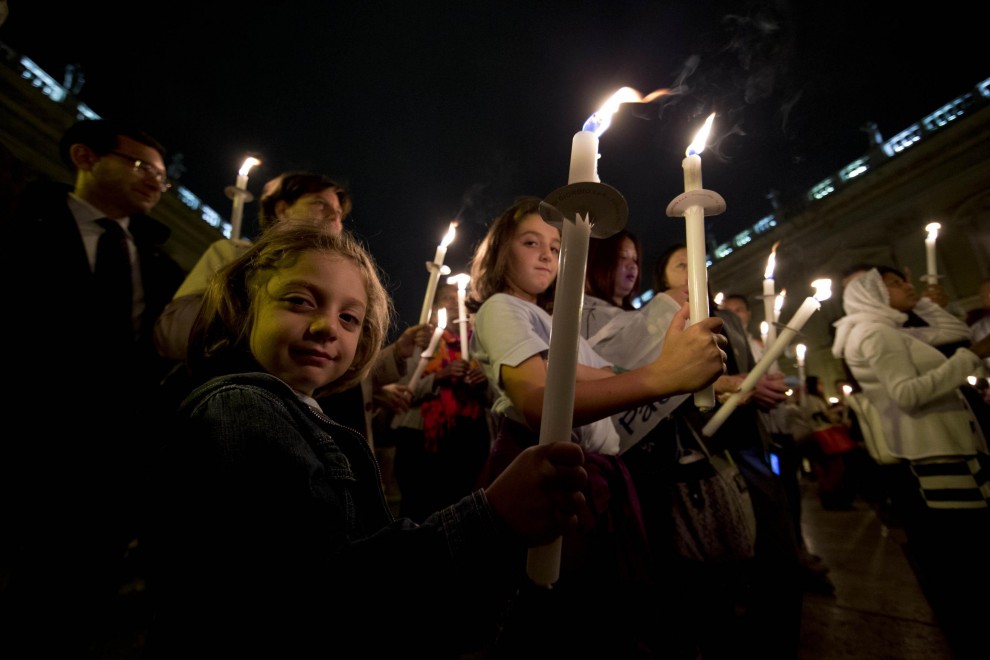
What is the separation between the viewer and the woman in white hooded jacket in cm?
236

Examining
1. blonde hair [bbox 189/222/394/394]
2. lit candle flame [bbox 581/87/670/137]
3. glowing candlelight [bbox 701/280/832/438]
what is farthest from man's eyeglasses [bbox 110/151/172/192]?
glowing candlelight [bbox 701/280/832/438]

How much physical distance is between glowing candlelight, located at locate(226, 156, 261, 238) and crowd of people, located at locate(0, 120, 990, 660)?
11cm

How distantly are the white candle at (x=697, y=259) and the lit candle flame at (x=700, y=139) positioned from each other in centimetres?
6

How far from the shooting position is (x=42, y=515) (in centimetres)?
145

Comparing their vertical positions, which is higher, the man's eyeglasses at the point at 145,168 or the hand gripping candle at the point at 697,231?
the man's eyeglasses at the point at 145,168

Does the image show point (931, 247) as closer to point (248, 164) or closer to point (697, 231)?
point (697, 231)

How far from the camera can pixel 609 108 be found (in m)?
0.86

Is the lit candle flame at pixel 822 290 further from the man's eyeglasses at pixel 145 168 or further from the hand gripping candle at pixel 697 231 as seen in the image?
the man's eyeglasses at pixel 145 168

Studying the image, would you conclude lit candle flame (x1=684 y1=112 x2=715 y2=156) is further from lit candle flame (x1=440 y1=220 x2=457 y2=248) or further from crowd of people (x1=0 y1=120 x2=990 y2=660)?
lit candle flame (x1=440 y1=220 x2=457 y2=248)

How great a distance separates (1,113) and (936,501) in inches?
651

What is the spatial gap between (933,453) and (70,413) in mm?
4297

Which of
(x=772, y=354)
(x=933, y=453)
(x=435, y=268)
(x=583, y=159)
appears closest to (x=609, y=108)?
(x=583, y=159)

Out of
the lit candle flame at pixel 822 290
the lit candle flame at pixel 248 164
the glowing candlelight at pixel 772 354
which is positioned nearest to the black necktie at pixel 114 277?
the lit candle flame at pixel 248 164

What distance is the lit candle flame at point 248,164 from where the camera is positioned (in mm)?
2156
